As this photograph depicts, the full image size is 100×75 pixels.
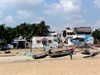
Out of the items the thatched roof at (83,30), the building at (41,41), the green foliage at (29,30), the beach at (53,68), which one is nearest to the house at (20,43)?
the green foliage at (29,30)

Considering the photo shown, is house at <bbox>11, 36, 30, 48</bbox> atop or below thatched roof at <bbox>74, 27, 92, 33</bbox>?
below

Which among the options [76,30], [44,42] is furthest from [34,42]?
[76,30]

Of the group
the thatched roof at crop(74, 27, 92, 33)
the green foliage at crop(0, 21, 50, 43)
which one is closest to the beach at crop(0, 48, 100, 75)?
the green foliage at crop(0, 21, 50, 43)

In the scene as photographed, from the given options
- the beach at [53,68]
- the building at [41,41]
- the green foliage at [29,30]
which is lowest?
the beach at [53,68]

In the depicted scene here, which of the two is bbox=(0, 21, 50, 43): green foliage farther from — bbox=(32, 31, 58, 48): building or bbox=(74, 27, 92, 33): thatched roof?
bbox=(74, 27, 92, 33): thatched roof

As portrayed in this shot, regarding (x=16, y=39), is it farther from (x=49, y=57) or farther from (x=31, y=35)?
(x=49, y=57)

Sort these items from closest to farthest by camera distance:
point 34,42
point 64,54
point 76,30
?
point 64,54 → point 34,42 → point 76,30

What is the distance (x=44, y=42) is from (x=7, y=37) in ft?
30.3

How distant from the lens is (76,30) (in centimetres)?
10212

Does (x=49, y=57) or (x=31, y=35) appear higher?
(x=31, y=35)

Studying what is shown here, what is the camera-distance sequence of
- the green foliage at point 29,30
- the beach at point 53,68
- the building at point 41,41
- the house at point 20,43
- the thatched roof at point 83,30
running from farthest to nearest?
the thatched roof at point 83,30 < the green foliage at point 29,30 < the house at point 20,43 < the building at point 41,41 < the beach at point 53,68

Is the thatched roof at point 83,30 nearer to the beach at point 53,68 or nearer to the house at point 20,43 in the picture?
the house at point 20,43

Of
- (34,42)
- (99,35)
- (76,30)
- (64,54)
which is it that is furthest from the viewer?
(76,30)

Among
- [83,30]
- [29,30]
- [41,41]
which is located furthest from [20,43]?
[83,30]
